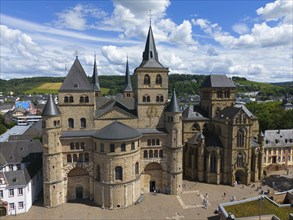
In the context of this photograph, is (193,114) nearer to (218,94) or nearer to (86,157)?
(218,94)

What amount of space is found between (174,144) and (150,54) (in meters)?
19.0

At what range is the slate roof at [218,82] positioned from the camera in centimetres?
6022

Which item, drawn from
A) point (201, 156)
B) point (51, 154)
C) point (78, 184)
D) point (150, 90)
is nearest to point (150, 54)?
point (150, 90)

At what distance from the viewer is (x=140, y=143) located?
159 feet

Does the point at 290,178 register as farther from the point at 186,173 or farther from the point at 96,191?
the point at 96,191

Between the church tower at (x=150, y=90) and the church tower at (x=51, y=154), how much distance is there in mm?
15971

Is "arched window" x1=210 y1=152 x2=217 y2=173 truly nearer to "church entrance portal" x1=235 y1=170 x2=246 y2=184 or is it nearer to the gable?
"church entrance portal" x1=235 y1=170 x2=246 y2=184

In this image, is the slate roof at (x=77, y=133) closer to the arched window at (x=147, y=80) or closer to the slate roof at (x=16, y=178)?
the slate roof at (x=16, y=178)

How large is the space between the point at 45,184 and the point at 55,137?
8.50m

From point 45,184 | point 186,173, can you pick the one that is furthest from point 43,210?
point 186,173

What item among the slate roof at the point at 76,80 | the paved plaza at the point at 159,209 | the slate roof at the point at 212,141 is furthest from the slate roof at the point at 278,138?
the slate roof at the point at 76,80

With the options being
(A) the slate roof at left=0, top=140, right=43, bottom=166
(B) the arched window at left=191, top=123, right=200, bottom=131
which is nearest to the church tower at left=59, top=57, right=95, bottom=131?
(A) the slate roof at left=0, top=140, right=43, bottom=166

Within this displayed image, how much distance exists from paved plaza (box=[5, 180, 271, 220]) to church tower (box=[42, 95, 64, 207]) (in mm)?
2504

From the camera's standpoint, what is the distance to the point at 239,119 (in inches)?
2067
